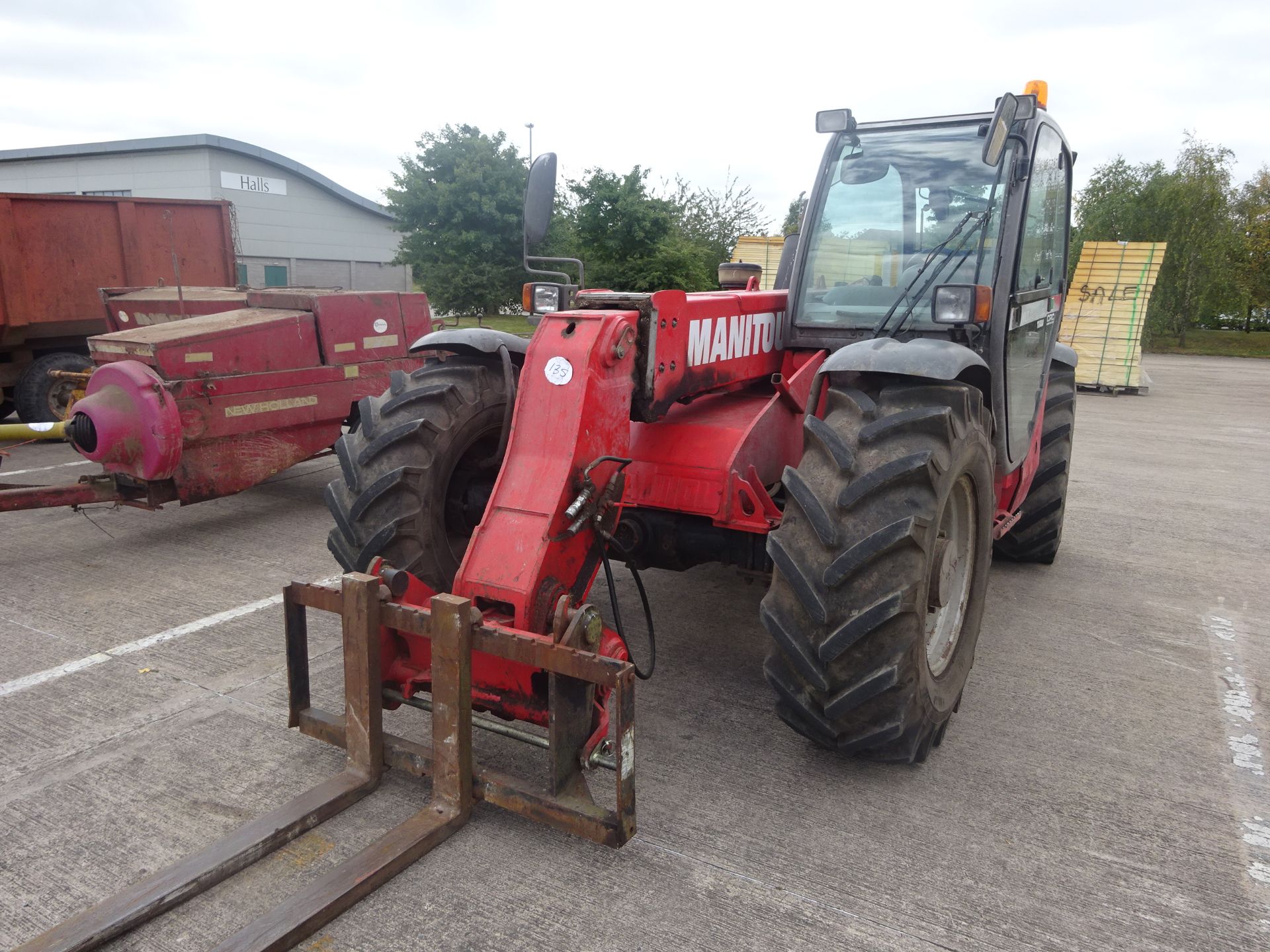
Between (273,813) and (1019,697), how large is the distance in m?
3.05

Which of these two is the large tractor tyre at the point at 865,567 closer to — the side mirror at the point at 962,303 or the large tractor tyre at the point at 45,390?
the side mirror at the point at 962,303

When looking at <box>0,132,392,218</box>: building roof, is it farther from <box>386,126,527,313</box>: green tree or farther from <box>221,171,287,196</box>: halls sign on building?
<box>386,126,527,313</box>: green tree

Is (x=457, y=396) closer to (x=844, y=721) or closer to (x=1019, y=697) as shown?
(x=844, y=721)

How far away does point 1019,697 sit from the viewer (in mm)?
3955

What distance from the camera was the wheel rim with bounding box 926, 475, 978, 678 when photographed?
3484mm

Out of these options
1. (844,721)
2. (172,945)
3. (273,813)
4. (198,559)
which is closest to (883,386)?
(844,721)

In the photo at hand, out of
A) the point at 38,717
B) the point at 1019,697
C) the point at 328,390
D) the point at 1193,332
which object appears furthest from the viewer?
the point at 1193,332

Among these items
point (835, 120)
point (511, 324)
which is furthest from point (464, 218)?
point (835, 120)

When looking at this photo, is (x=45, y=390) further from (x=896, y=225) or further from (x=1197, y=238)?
(x=1197, y=238)

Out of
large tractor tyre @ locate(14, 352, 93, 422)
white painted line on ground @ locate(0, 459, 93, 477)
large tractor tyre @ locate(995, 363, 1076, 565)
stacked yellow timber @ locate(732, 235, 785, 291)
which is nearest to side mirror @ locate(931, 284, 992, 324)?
large tractor tyre @ locate(995, 363, 1076, 565)

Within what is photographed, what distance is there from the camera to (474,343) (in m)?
3.84

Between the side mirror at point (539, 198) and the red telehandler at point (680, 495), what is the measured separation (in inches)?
0.6

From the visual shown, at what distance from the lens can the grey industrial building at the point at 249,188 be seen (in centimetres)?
2631

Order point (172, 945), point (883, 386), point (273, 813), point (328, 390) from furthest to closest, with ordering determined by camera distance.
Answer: point (328, 390), point (883, 386), point (273, 813), point (172, 945)
